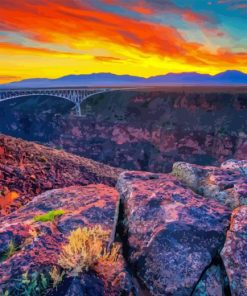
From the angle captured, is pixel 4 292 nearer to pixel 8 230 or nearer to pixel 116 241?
pixel 8 230

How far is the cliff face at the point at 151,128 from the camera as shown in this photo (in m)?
56.4

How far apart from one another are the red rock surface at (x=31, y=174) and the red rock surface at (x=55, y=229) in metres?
2.55

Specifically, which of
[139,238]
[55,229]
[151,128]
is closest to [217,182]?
[139,238]

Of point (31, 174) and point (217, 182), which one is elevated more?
point (217, 182)

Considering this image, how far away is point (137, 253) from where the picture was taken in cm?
405

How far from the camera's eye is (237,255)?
12.4 ft

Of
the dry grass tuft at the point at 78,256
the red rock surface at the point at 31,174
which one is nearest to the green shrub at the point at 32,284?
the dry grass tuft at the point at 78,256

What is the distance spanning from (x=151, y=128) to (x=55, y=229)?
59.6 metres

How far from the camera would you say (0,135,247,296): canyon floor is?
3434 millimetres

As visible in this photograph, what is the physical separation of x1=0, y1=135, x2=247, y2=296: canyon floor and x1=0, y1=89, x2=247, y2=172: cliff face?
1985 inches

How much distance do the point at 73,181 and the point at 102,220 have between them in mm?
5746

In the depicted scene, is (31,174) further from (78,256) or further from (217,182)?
(78,256)

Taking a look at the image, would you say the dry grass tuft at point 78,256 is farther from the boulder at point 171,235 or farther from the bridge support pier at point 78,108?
the bridge support pier at point 78,108

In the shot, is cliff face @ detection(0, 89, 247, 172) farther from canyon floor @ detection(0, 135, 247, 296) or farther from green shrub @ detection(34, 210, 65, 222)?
green shrub @ detection(34, 210, 65, 222)
